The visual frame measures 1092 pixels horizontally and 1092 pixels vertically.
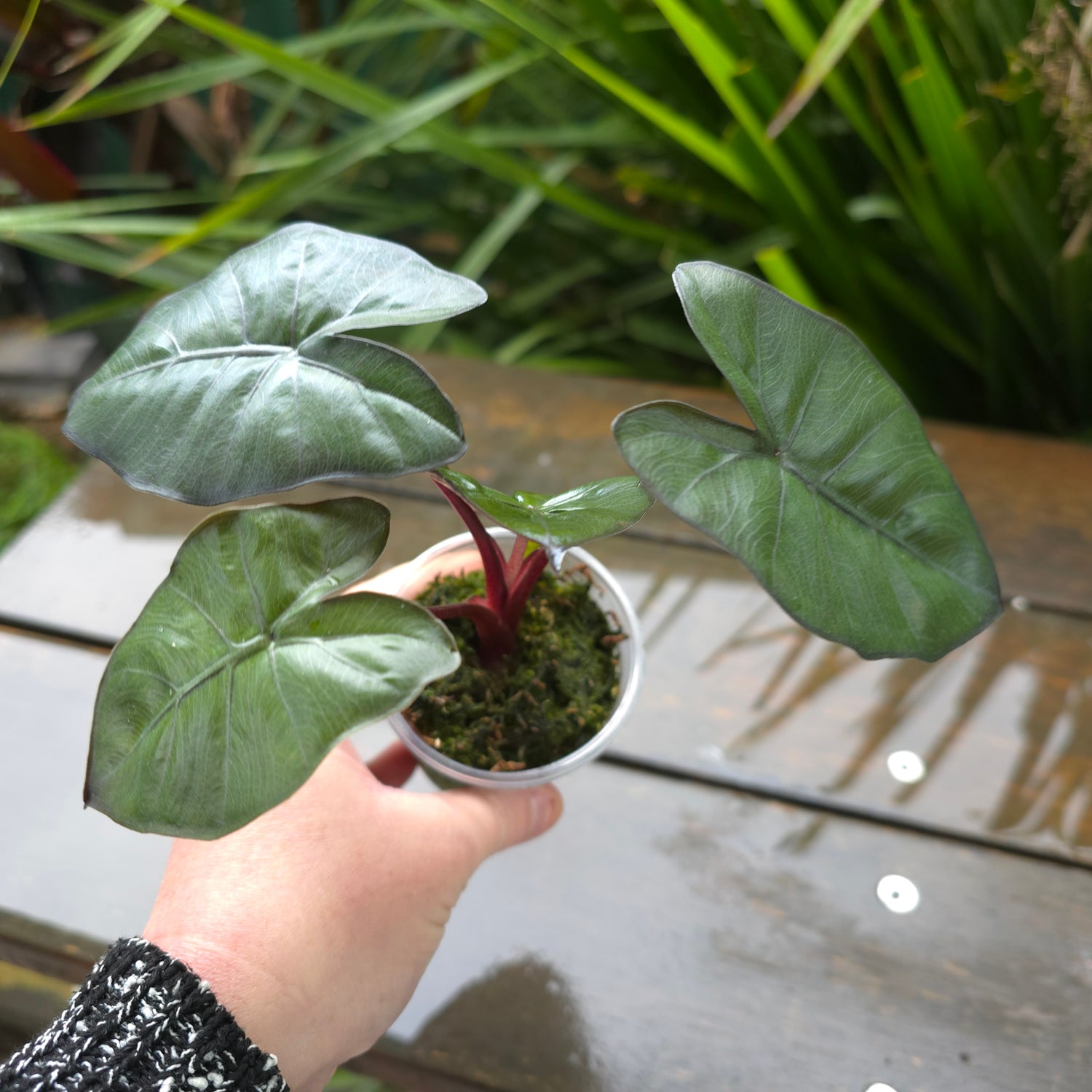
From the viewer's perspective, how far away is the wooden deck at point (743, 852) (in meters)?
0.68

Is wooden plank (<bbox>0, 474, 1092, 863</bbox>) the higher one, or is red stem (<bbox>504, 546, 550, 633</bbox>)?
red stem (<bbox>504, 546, 550, 633</bbox>)

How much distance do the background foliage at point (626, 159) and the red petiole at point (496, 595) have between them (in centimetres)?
51

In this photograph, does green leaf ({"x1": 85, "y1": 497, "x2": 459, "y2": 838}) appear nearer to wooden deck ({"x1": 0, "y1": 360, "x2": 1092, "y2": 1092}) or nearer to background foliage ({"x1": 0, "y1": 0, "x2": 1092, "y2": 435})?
wooden deck ({"x1": 0, "y1": 360, "x2": 1092, "y2": 1092})

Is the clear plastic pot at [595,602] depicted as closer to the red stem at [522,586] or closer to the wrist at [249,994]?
the red stem at [522,586]

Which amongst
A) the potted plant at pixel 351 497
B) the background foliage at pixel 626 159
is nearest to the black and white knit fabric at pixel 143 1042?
the potted plant at pixel 351 497

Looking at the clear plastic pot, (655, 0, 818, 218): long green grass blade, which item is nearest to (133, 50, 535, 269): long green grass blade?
(655, 0, 818, 218): long green grass blade

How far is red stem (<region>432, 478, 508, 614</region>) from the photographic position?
54 cm

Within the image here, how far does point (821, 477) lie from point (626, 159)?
115 centimetres

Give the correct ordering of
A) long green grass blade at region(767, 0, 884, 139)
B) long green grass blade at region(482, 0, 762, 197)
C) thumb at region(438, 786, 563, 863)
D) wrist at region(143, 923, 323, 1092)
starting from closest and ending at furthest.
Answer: wrist at region(143, 923, 323, 1092) → thumb at region(438, 786, 563, 863) → long green grass blade at region(767, 0, 884, 139) → long green grass blade at region(482, 0, 762, 197)

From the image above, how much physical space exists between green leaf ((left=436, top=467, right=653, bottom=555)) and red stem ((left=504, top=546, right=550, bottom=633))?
0.10 meters

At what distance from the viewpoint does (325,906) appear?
1.88ft

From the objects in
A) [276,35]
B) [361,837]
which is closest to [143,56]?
[276,35]

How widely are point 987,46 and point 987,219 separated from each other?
0.18m

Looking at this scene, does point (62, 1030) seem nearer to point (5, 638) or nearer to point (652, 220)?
point (5, 638)
